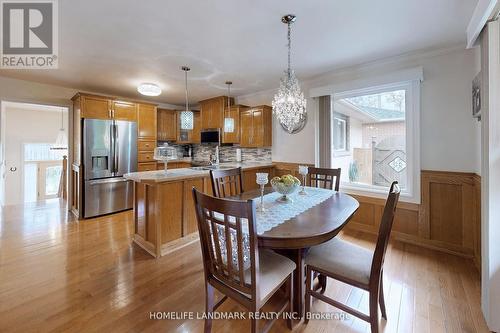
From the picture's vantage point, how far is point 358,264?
4.72 ft

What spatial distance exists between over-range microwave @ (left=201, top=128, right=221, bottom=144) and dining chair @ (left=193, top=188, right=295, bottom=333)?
3.59m

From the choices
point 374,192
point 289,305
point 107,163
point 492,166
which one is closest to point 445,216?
point 374,192

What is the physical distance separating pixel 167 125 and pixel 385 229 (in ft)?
16.6

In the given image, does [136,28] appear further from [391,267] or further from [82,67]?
[391,267]

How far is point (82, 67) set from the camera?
10.00ft

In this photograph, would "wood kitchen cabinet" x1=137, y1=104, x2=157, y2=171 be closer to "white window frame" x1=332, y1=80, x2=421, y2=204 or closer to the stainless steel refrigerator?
the stainless steel refrigerator

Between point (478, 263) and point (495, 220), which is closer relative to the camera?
point (495, 220)

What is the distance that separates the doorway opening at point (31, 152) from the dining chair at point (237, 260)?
658 cm

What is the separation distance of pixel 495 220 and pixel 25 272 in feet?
13.2

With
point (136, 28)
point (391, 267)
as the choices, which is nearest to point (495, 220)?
point (391, 267)

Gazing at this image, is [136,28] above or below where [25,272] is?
above

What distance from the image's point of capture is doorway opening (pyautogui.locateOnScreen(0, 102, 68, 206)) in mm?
6211

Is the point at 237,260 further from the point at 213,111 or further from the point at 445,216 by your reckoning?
the point at 213,111

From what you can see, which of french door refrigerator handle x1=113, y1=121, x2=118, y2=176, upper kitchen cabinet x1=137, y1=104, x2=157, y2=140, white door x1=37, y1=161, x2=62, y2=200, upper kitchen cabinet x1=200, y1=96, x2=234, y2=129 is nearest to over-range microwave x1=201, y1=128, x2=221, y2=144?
upper kitchen cabinet x1=200, y1=96, x2=234, y2=129
